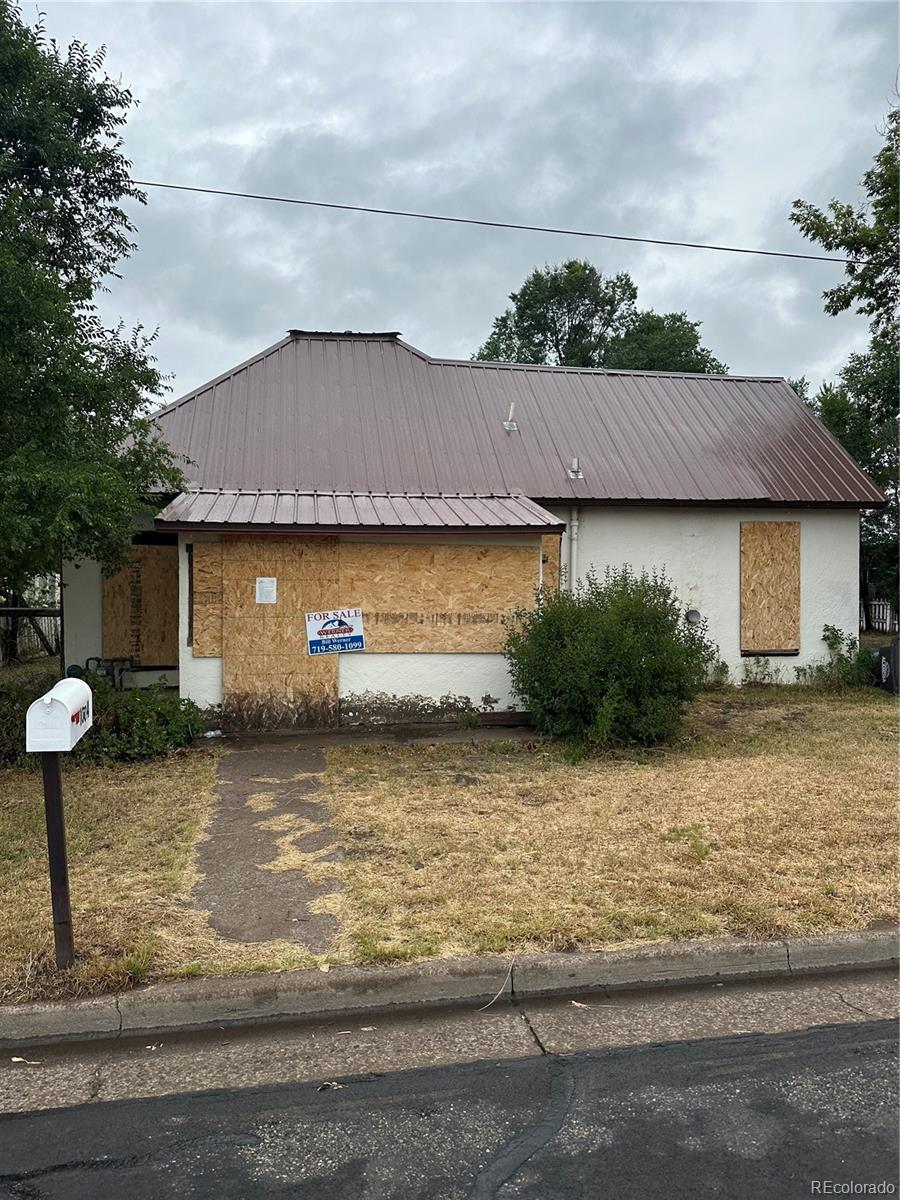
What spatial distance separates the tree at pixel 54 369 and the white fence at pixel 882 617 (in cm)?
2064

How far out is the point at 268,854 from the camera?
6.07m

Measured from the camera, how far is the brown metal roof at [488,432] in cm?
1349

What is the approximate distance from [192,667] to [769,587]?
931 centimetres

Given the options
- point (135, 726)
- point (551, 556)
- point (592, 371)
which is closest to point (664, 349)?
point (592, 371)

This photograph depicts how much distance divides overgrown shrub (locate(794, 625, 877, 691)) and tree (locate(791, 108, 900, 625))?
9.75 ft

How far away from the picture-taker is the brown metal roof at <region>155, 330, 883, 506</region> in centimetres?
1349

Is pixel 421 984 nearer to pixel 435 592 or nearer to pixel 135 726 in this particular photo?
pixel 135 726

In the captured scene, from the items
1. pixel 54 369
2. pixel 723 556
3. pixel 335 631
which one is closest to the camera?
pixel 54 369

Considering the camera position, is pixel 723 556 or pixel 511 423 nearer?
pixel 723 556

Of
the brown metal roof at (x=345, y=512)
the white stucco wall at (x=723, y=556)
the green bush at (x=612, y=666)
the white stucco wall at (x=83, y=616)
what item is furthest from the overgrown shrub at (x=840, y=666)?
the white stucco wall at (x=83, y=616)

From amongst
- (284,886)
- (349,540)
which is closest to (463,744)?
(349,540)

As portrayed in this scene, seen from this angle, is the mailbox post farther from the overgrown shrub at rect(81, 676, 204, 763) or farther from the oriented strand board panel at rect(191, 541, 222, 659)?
the oriented strand board panel at rect(191, 541, 222, 659)

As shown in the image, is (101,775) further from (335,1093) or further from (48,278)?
(335,1093)

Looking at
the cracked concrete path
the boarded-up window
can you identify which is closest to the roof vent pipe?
the boarded-up window
